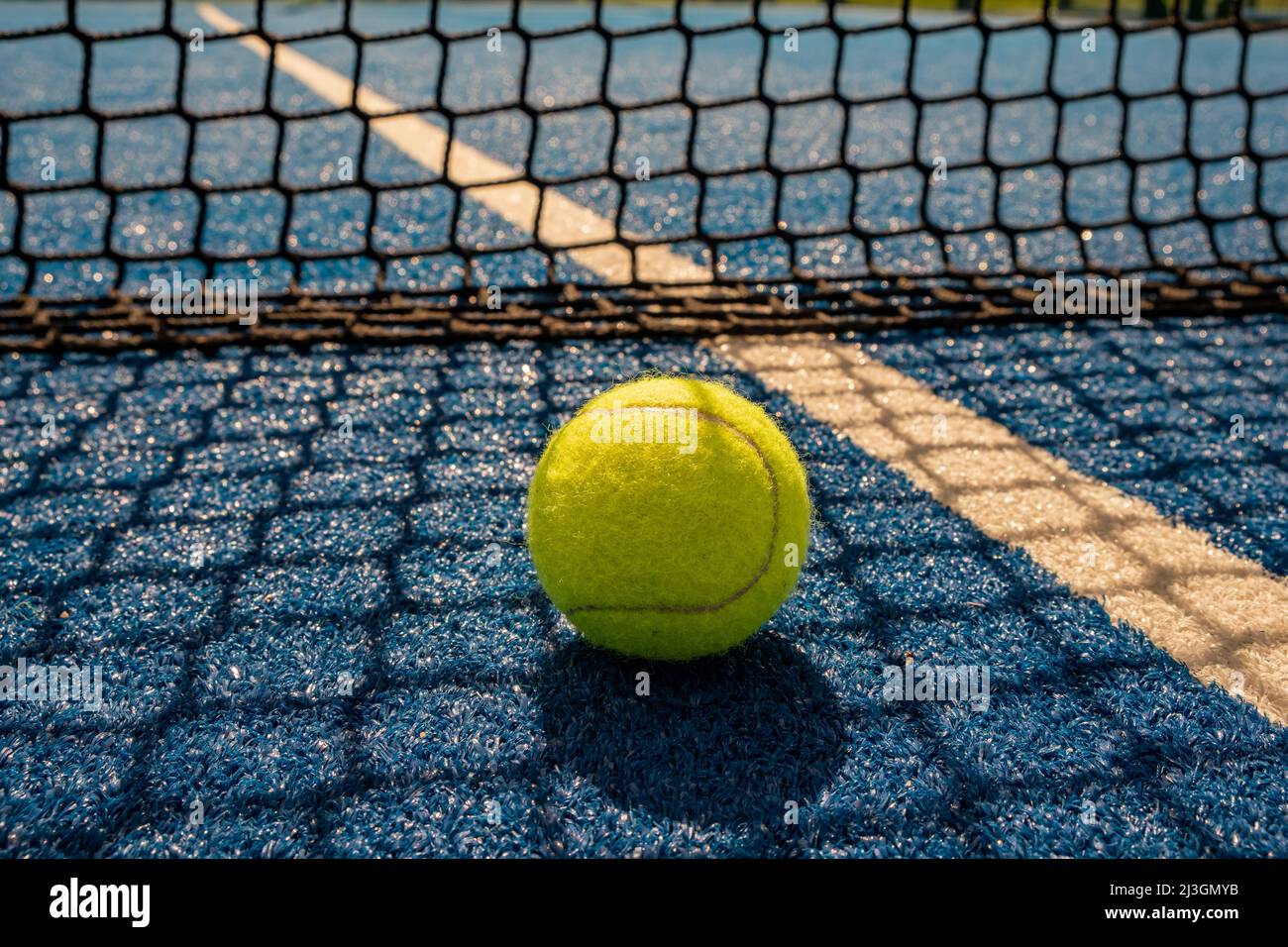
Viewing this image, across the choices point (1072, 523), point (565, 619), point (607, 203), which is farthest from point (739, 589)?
point (607, 203)

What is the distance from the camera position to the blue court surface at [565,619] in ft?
4.42

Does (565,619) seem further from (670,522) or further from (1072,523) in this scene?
(1072,523)

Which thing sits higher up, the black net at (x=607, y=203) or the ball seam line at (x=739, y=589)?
the black net at (x=607, y=203)

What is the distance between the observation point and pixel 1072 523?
2006mm

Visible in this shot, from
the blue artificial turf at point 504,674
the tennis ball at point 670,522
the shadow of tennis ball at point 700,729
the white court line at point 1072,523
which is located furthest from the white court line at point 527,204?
the shadow of tennis ball at point 700,729

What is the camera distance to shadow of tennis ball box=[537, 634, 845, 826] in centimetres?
136

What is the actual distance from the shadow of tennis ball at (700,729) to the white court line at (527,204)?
1671 mm

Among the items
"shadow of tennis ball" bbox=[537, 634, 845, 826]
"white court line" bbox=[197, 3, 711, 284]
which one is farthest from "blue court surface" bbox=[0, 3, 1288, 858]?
"white court line" bbox=[197, 3, 711, 284]

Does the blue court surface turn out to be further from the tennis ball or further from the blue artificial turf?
the tennis ball

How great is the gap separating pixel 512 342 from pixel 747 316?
2.10ft

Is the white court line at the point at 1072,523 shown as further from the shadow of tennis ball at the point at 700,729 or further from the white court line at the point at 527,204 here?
the white court line at the point at 527,204

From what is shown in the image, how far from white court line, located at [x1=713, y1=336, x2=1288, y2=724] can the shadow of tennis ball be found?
0.59m

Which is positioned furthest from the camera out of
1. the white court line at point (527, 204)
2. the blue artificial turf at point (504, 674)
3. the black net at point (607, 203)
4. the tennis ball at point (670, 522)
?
the white court line at point (527, 204)

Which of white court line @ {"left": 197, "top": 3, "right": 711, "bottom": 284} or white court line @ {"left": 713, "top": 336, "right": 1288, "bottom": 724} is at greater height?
white court line @ {"left": 197, "top": 3, "right": 711, "bottom": 284}
